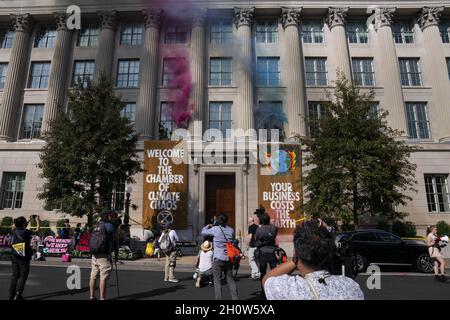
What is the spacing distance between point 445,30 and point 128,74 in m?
26.5

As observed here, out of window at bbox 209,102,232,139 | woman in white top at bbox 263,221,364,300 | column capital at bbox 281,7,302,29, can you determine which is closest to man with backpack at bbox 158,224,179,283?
woman in white top at bbox 263,221,364,300

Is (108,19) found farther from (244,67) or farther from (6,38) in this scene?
(244,67)

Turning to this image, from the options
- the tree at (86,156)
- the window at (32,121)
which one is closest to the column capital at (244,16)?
the tree at (86,156)

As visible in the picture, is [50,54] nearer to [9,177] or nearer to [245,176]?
[9,177]

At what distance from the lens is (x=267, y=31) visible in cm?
2683

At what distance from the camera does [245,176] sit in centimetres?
2153

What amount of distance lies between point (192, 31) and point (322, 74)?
11191 mm

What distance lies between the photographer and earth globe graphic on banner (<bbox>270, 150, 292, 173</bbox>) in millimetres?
20734

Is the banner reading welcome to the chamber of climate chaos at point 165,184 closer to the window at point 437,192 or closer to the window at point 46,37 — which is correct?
the window at point 46,37

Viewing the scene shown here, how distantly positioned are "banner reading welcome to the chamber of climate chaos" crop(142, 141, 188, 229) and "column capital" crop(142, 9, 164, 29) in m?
11.0

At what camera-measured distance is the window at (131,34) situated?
87.8 ft

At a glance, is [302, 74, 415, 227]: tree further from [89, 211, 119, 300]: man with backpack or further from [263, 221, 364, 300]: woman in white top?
[263, 221, 364, 300]: woman in white top

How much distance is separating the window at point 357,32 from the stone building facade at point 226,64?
10 centimetres
